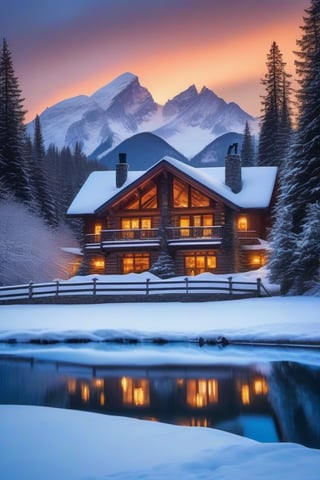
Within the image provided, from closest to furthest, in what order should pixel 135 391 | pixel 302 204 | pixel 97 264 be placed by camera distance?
pixel 135 391, pixel 302 204, pixel 97 264

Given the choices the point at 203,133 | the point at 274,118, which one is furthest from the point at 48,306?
the point at 203,133

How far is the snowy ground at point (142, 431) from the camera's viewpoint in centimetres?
759

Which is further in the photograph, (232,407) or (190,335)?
(190,335)

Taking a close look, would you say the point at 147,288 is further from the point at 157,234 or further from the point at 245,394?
the point at 245,394

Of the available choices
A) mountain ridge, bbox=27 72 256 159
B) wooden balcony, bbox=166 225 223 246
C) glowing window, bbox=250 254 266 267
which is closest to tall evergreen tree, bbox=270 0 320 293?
wooden balcony, bbox=166 225 223 246

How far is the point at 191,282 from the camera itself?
107ft

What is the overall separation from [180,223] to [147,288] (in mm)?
12019

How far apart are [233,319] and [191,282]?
7.45 m

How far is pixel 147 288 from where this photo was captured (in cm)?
3225

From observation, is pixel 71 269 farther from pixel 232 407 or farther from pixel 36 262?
pixel 232 407

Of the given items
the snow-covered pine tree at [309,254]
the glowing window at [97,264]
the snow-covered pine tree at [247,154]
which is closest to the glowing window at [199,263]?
the glowing window at [97,264]

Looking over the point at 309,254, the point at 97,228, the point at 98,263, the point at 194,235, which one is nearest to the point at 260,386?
the point at 309,254

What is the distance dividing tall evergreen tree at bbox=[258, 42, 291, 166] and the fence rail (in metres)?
28.9

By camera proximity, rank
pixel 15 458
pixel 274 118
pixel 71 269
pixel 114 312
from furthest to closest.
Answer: pixel 274 118, pixel 71 269, pixel 114 312, pixel 15 458
